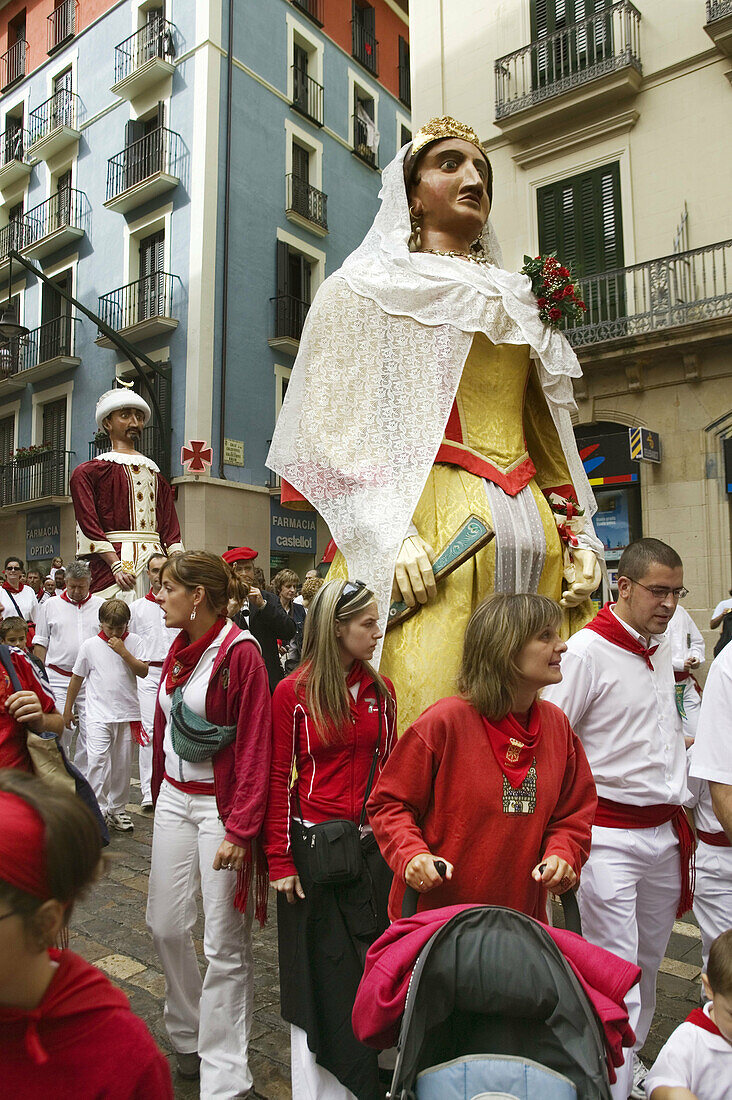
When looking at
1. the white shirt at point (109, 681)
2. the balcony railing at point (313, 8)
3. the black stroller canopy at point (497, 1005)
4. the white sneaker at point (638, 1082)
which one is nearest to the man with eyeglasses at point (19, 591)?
the white shirt at point (109, 681)

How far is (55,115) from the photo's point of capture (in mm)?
22922

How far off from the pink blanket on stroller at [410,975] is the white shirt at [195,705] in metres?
1.30

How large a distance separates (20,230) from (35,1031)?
25957 mm

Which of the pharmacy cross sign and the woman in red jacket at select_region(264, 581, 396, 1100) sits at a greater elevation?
the pharmacy cross sign

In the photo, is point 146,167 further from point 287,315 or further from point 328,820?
point 328,820

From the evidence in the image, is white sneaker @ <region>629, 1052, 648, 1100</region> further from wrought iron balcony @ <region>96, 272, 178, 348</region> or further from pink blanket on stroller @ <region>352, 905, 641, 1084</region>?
wrought iron balcony @ <region>96, 272, 178, 348</region>

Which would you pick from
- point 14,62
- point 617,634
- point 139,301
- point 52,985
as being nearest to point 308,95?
point 139,301

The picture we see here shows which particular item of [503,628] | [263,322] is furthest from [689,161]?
[503,628]

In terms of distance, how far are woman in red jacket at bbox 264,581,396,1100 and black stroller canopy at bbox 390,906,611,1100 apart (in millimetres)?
846

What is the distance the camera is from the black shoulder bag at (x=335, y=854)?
2.56 metres

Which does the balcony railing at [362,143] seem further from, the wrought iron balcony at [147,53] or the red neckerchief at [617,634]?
the red neckerchief at [617,634]

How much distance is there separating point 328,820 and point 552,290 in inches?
83.4

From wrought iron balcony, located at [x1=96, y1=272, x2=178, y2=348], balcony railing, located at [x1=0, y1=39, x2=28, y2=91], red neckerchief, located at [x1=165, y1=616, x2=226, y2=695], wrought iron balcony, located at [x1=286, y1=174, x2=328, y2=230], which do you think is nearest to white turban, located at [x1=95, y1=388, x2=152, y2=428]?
red neckerchief, located at [x1=165, y1=616, x2=226, y2=695]

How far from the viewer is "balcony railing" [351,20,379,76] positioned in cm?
2322
